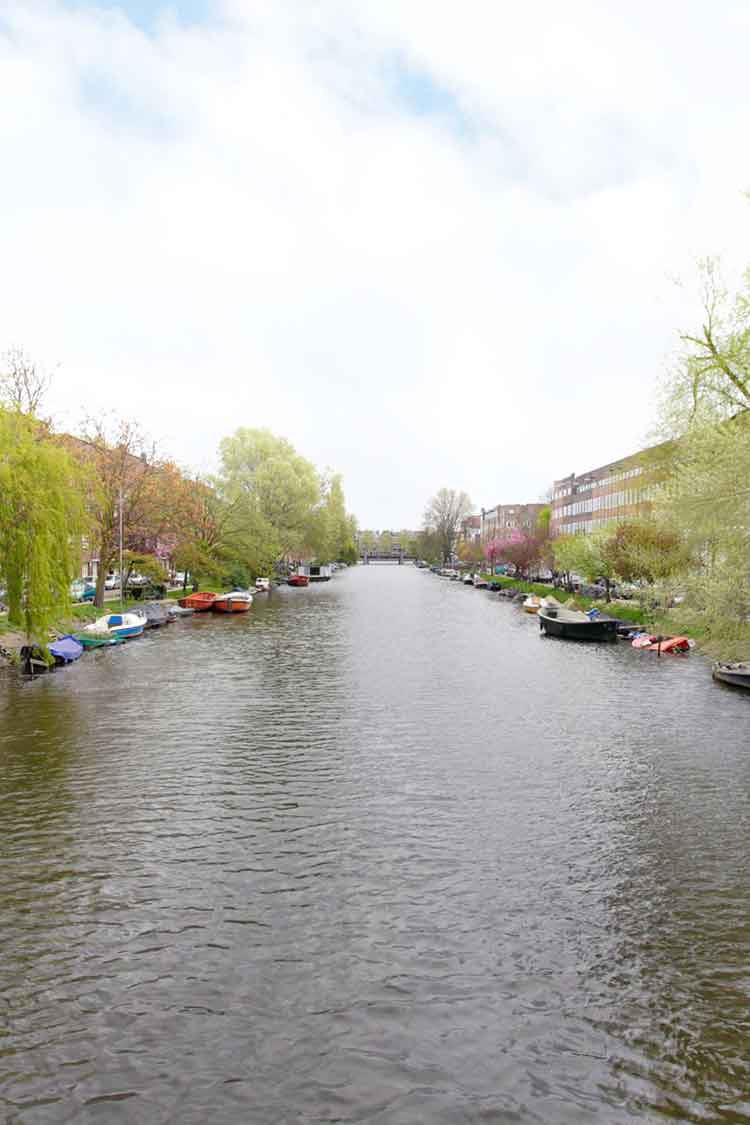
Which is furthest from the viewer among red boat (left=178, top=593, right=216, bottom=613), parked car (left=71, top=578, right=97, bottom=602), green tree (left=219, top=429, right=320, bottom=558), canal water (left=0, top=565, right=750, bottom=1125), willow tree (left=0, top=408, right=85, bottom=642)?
green tree (left=219, top=429, right=320, bottom=558)

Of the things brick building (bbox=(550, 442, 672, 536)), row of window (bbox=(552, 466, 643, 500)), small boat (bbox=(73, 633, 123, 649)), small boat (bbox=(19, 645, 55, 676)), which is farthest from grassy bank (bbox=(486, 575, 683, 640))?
small boat (bbox=(73, 633, 123, 649))

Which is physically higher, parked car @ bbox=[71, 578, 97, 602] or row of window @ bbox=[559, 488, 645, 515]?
row of window @ bbox=[559, 488, 645, 515]

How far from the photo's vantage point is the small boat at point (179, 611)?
183 feet

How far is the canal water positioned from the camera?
8.44 metres

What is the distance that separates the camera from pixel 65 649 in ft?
117

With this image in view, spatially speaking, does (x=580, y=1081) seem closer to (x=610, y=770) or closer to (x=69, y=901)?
(x=69, y=901)

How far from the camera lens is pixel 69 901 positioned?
40.7 ft

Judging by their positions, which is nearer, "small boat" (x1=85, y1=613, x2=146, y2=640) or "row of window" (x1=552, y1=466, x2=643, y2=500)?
"small boat" (x1=85, y1=613, x2=146, y2=640)

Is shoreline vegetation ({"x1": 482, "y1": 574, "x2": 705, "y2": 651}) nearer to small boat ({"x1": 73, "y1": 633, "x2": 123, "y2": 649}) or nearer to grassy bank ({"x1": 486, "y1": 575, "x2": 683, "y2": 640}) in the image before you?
grassy bank ({"x1": 486, "y1": 575, "x2": 683, "y2": 640})

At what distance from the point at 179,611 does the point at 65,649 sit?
Result: 2157 cm

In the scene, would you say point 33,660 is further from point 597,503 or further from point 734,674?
point 597,503

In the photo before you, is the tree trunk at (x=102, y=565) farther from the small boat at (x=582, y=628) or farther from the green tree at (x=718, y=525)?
the green tree at (x=718, y=525)

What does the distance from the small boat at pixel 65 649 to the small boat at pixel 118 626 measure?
163 inches

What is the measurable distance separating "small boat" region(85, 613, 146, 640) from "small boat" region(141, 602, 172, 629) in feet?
13.1
